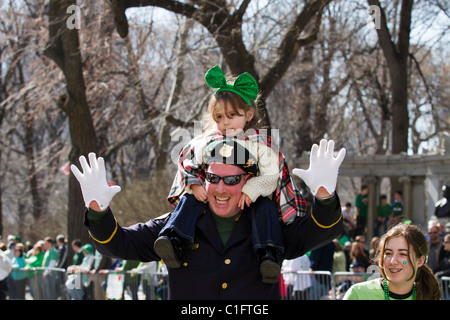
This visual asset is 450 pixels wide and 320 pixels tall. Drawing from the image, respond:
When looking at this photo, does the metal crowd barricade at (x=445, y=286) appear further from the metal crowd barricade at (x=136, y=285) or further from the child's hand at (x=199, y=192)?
the child's hand at (x=199, y=192)

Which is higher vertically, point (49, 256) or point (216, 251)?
point (216, 251)

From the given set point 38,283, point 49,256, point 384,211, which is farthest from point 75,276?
point 384,211

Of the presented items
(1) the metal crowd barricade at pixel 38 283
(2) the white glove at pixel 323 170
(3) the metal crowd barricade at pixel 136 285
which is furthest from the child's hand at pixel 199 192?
(1) the metal crowd barricade at pixel 38 283

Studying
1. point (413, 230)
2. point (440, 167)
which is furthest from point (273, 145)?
point (440, 167)

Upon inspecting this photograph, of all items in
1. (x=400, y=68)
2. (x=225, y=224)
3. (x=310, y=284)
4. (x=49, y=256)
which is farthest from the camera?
(x=400, y=68)

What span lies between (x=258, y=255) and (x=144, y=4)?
8.84m

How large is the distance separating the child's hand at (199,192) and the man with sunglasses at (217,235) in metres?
0.04

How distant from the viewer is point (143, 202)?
1650 centimetres

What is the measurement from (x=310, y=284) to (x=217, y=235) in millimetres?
5865

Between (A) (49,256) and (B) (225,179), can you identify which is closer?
(B) (225,179)

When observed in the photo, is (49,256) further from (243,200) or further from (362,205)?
(243,200)

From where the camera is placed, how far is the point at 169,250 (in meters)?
3.12
